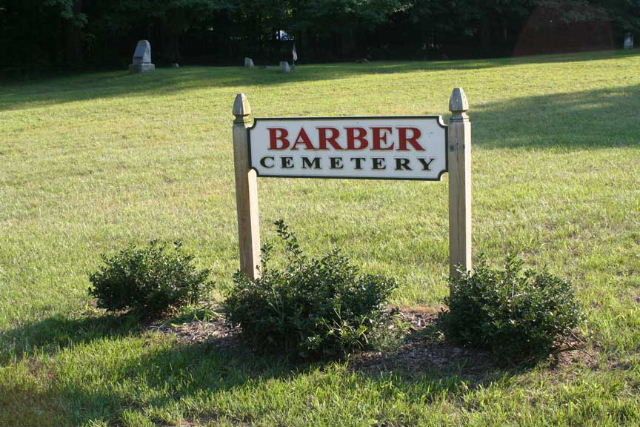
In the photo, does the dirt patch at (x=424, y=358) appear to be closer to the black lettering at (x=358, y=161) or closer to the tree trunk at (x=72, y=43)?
the black lettering at (x=358, y=161)

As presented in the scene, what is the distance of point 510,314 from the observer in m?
3.92

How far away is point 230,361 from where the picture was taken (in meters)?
4.30

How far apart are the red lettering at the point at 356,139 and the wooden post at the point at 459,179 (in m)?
0.52

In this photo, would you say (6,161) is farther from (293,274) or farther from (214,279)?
(293,274)

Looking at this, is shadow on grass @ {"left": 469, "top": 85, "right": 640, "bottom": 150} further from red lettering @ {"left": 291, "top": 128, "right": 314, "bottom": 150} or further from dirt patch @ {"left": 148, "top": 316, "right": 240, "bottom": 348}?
dirt patch @ {"left": 148, "top": 316, "right": 240, "bottom": 348}

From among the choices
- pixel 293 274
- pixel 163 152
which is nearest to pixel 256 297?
pixel 293 274

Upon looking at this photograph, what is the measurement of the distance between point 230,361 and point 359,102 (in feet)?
45.7

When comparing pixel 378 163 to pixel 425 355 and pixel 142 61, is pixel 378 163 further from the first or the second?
pixel 142 61

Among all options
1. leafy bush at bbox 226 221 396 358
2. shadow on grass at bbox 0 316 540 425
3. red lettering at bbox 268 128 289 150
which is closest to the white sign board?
red lettering at bbox 268 128 289 150

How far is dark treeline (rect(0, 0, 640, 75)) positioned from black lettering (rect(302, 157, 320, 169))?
29.6 meters

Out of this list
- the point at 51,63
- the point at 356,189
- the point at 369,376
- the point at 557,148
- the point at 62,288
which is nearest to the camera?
the point at 369,376

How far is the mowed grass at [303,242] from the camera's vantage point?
12.2ft

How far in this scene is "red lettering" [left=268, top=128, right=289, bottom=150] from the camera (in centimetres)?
475

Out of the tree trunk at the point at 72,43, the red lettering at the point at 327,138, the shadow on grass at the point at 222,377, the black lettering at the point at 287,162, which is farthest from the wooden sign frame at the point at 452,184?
the tree trunk at the point at 72,43
